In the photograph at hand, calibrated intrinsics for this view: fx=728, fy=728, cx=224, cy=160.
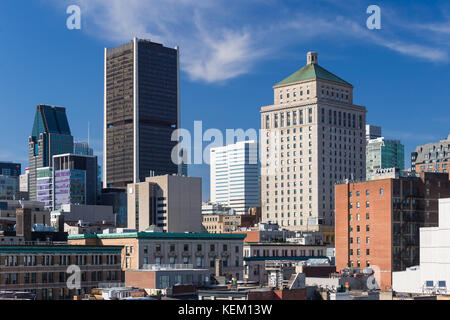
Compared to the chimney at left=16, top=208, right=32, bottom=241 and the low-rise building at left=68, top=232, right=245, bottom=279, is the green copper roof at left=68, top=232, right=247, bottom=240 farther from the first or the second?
the chimney at left=16, top=208, right=32, bottom=241

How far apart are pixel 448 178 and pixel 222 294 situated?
104 meters

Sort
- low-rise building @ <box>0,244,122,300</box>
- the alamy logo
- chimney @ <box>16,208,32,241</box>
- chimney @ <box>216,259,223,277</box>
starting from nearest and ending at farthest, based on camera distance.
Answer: low-rise building @ <box>0,244,122,300</box> → chimney @ <box>216,259,223,277</box> → chimney @ <box>16,208,32,241</box> → the alamy logo

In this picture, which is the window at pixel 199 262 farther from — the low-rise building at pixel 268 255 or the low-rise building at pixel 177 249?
the low-rise building at pixel 268 255

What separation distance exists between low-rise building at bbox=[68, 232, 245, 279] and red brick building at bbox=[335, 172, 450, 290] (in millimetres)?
28199

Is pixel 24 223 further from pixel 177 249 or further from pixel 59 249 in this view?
pixel 177 249

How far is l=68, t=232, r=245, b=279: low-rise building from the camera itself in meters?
121

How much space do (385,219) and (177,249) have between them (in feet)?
147

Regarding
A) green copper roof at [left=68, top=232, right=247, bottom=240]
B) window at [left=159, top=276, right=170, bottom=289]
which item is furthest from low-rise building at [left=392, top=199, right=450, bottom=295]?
green copper roof at [left=68, top=232, right=247, bottom=240]

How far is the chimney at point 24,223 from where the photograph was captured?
12875cm

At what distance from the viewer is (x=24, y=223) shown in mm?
130875

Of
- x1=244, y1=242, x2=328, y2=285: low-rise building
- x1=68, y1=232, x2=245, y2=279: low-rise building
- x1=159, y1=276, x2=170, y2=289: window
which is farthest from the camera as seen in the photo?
x1=244, y1=242, x2=328, y2=285: low-rise building

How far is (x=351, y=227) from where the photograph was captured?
6048 inches
